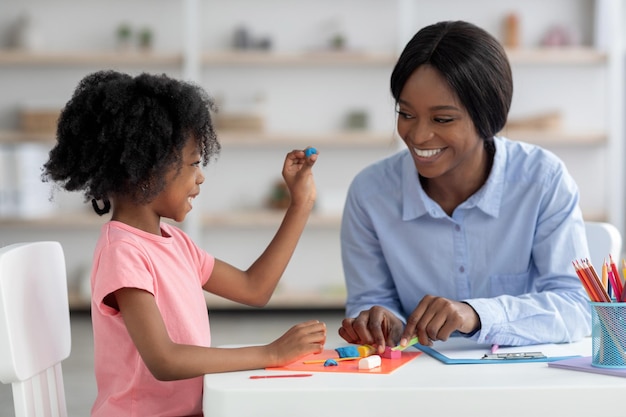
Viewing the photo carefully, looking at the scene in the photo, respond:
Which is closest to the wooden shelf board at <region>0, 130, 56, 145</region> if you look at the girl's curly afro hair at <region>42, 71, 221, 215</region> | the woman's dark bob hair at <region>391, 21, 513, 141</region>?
the woman's dark bob hair at <region>391, 21, 513, 141</region>

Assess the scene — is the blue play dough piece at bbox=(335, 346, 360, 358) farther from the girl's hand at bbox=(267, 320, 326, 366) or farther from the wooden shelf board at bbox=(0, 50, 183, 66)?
the wooden shelf board at bbox=(0, 50, 183, 66)

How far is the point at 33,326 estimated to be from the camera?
1.36 metres

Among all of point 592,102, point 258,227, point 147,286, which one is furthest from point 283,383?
point 592,102

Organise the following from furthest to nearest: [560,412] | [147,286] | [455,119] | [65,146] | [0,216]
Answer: [0,216], [455,119], [65,146], [147,286], [560,412]

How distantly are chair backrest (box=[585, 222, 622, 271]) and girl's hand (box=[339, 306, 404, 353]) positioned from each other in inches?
20.5

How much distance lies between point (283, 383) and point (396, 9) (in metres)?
4.54

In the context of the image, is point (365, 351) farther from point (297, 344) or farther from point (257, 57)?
point (257, 57)

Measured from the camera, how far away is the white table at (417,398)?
1.15 m

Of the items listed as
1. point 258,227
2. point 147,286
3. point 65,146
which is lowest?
point 258,227

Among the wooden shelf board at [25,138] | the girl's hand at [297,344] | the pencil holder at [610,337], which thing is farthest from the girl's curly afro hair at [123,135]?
the wooden shelf board at [25,138]

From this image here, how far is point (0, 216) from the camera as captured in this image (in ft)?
17.3

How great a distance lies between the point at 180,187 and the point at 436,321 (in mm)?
472

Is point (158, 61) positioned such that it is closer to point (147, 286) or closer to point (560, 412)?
point (147, 286)

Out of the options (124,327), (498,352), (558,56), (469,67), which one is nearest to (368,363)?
(498,352)
